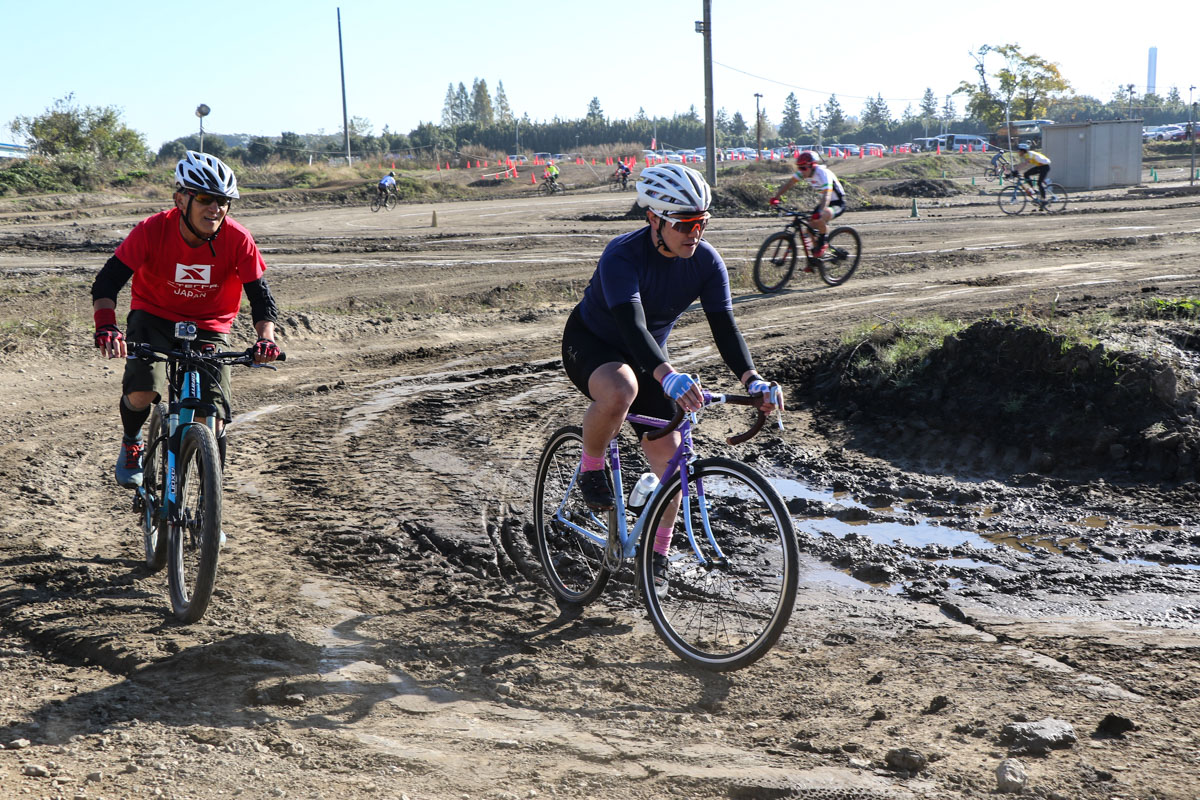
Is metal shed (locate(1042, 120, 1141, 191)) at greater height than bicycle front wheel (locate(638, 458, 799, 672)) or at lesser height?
greater

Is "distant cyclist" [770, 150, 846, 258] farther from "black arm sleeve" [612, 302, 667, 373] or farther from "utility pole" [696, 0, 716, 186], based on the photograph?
"utility pole" [696, 0, 716, 186]

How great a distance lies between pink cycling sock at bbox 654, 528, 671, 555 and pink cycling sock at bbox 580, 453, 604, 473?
47 cm

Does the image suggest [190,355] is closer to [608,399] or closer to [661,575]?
[608,399]

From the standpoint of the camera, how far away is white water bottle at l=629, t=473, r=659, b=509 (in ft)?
15.4

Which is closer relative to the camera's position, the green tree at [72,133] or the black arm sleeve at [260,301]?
the black arm sleeve at [260,301]

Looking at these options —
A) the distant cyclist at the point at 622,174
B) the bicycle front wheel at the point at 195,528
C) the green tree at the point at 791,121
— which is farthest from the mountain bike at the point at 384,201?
the green tree at the point at 791,121

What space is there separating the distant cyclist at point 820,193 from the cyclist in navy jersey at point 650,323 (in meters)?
11.5

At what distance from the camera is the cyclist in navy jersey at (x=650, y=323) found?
429 cm

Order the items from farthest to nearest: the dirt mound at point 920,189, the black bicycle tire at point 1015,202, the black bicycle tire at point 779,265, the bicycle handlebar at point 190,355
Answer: the dirt mound at point 920,189, the black bicycle tire at point 1015,202, the black bicycle tire at point 779,265, the bicycle handlebar at point 190,355

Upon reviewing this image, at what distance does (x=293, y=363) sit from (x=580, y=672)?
27.6 feet

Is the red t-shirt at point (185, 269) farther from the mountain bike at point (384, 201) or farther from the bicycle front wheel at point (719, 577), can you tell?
the mountain bike at point (384, 201)

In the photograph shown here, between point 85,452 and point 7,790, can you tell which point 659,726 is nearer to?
point 7,790

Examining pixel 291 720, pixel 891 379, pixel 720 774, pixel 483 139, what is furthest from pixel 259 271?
pixel 483 139

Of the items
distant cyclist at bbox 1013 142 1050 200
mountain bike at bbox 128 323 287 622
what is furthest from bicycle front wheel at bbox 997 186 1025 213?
mountain bike at bbox 128 323 287 622
